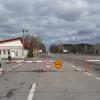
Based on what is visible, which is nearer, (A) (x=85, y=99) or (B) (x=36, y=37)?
(A) (x=85, y=99)

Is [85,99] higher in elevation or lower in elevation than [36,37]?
lower

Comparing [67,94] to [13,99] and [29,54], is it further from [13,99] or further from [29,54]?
[29,54]

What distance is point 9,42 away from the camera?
99.0 meters

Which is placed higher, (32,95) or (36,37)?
(36,37)

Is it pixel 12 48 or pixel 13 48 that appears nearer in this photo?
pixel 13 48

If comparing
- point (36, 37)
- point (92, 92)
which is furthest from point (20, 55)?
point (92, 92)

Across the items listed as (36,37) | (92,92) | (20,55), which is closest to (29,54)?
(20,55)

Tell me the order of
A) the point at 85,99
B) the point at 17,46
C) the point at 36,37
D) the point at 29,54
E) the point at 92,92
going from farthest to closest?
the point at 36,37 < the point at 29,54 < the point at 17,46 < the point at 92,92 < the point at 85,99

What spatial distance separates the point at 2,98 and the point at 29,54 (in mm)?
95379

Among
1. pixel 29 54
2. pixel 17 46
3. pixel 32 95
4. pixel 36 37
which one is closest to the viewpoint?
pixel 32 95

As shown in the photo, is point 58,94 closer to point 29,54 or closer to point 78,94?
point 78,94

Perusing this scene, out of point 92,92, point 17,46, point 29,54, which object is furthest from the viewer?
point 29,54

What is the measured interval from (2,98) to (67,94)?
240cm

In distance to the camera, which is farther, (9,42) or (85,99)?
(9,42)
